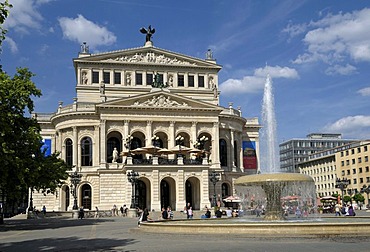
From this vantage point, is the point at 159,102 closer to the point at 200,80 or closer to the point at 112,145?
the point at 112,145

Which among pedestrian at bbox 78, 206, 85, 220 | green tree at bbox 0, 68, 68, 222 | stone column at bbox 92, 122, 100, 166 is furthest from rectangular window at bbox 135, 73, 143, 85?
green tree at bbox 0, 68, 68, 222

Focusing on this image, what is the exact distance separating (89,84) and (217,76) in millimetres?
19612

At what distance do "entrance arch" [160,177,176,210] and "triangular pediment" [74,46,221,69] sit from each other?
20.0 m

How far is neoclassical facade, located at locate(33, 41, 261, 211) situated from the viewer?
187 feet

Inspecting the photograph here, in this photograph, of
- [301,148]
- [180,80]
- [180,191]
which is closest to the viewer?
[180,191]

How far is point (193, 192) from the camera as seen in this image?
6000 centimetres

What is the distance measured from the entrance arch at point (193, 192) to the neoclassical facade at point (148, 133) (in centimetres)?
13

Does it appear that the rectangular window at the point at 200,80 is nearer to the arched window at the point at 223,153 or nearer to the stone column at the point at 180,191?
the arched window at the point at 223,153

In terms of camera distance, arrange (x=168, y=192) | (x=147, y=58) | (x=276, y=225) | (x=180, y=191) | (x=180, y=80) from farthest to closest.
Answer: (x=180, y=80)
(x=147, y=58)
(x=168, y=192)
(x=180, y=191)
(x=276, y=225)

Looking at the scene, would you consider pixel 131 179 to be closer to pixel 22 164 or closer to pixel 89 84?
pixel 22 164

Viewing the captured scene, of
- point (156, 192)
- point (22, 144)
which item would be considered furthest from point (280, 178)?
point (156, 192)

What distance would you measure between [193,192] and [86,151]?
15728mm

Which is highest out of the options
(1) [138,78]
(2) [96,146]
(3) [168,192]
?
(1) [138,78]

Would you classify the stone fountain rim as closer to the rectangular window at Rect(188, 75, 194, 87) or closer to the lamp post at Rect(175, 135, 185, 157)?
the lamp post at Rect(175, 135, 185, 157)
